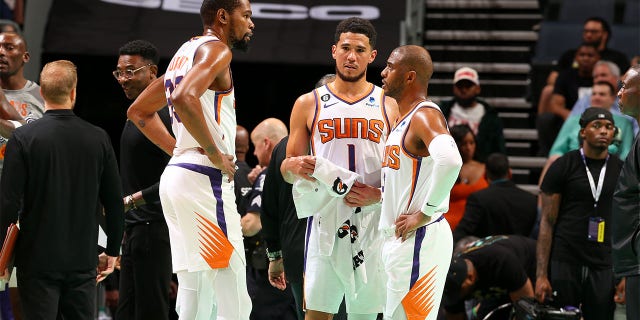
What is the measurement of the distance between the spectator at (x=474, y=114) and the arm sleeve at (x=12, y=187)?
18.1ft

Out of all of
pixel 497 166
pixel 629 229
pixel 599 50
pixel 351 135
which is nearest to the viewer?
pixel 629 229

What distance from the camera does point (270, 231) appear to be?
20.4 ft

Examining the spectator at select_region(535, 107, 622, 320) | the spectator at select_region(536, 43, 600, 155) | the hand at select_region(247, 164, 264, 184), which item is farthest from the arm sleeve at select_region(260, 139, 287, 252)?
the spectator at select_region(536, 43, 600, 155)

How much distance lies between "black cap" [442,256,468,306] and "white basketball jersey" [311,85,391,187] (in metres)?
2.44

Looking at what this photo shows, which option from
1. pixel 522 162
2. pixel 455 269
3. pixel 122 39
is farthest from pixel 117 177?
pixel 522 162

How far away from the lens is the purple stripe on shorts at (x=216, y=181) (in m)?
4.81

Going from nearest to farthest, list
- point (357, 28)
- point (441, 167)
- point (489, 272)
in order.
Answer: point (441, 167)
point (357, 28)
point (489, 272)

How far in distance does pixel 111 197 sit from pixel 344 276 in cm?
136

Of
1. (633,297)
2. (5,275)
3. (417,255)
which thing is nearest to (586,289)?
(633,297)

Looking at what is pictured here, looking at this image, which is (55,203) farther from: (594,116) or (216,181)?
(594,116)

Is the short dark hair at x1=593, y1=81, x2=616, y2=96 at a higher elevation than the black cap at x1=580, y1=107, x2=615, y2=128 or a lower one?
higher

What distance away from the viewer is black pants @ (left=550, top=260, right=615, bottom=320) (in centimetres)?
729

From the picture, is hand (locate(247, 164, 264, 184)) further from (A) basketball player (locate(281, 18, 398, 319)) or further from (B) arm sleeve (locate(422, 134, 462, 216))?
(B) arm sleeve (locate(422, 134, 462, 216))

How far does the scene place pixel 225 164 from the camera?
15.7 ft
